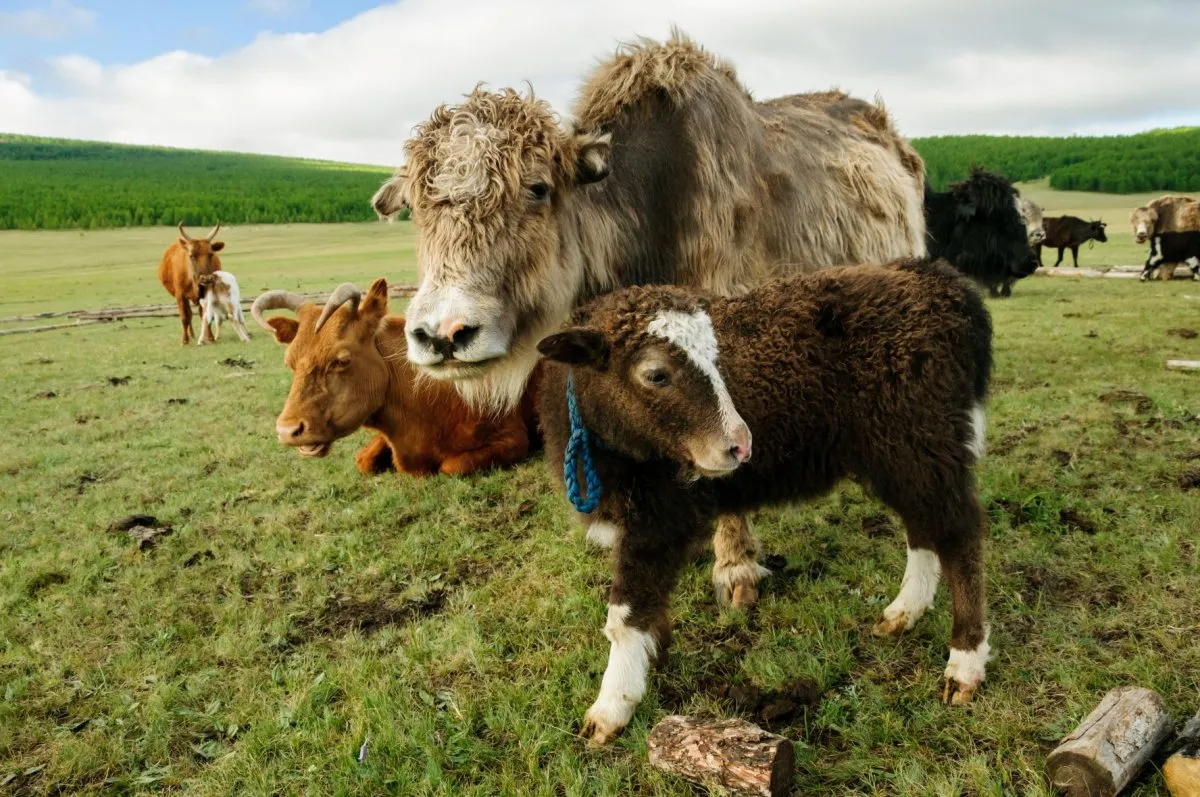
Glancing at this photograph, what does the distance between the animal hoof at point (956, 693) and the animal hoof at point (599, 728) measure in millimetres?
1384

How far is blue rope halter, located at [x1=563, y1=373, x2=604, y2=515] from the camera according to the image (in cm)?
349

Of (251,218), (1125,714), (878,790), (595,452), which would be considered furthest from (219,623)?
(251,218)

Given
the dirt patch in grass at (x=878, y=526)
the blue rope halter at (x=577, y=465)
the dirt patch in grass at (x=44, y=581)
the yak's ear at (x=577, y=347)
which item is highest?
the yak's ear at (x=577, y=347)

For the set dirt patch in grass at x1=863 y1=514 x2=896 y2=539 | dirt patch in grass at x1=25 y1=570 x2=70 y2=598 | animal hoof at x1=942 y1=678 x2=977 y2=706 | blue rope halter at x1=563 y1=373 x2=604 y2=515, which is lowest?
dirt patch in grass at x1=25 y1=570 x2=70 y2=598

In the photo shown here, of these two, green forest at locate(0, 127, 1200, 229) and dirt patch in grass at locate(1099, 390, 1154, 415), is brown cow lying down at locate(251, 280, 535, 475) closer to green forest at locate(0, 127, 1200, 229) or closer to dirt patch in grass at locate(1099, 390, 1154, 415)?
dirt patch in grass at locate(1099, 390, 1154, 415)

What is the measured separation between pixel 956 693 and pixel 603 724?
4.93 ft

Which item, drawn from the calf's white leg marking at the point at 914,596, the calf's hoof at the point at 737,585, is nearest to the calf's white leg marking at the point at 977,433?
the calf's white leg marking at the point at 914,596

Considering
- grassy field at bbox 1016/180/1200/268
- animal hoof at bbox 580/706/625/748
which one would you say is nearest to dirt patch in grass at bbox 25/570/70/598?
animal hoof at bbox 580/706/625/748

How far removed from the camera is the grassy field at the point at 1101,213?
84.8 feet

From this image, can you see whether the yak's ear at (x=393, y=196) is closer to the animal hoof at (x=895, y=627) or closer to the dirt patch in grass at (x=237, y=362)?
the animal hoof at (x=895, y=627)

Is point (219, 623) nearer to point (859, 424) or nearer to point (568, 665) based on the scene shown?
point (568, 665)

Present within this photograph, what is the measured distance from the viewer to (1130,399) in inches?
291

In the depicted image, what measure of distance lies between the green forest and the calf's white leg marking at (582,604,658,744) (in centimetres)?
5464

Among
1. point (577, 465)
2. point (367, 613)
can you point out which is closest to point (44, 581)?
point (367, 613)
